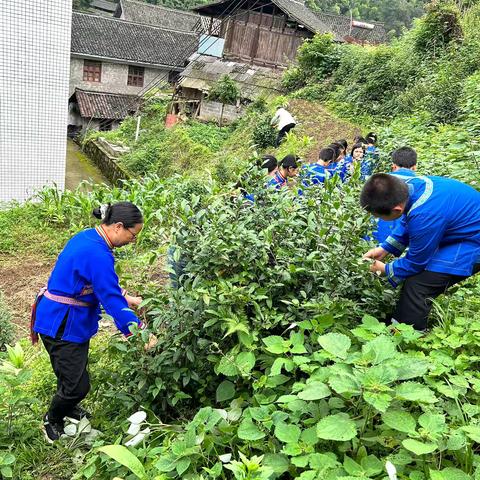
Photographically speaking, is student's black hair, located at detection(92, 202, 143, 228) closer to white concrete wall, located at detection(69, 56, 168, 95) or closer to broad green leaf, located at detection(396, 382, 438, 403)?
broad green leaf, located at detection(396, 382, 438, 403)

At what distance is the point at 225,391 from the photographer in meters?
2.52

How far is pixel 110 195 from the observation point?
7.24 m

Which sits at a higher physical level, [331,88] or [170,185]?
[331,88]

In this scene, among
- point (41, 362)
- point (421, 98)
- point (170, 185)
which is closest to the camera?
point (41, 362)

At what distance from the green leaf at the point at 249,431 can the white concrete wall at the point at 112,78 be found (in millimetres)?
25898

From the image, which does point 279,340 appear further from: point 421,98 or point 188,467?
point 421,98

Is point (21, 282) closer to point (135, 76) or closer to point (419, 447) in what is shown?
point (419, 447)

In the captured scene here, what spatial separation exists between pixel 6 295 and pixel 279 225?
14.1 feet

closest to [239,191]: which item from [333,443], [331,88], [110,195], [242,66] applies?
[333,443]

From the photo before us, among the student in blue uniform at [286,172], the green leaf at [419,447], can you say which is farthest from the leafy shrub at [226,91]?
the green leaf at [419,447]

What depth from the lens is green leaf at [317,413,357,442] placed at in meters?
1.74

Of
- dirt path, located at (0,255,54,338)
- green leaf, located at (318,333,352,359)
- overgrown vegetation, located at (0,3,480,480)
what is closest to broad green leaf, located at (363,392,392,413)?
overgrown vegetation, located at (0,3,480,480)

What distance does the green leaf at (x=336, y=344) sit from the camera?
2.01 metres

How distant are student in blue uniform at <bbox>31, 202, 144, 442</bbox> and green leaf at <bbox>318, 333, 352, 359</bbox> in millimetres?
1224
